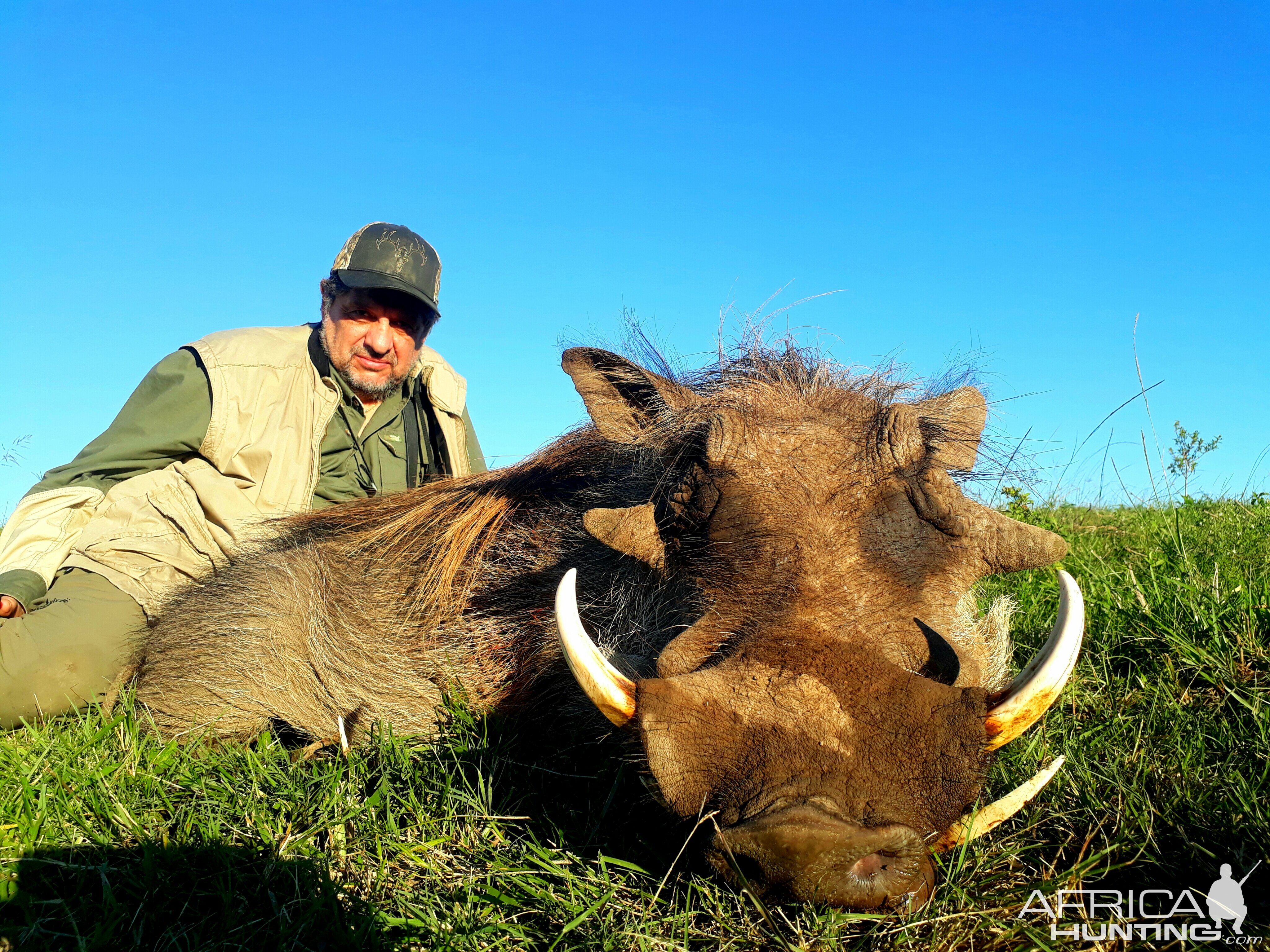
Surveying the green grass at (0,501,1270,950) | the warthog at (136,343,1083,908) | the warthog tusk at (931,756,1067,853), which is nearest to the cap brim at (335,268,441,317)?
the warthog at (136,343,1083,908)

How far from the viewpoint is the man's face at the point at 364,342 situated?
4.60m

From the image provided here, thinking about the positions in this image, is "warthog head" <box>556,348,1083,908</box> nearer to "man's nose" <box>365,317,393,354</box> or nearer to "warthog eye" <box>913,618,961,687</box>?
"warthog eye" <box>913,618,961,687</box>

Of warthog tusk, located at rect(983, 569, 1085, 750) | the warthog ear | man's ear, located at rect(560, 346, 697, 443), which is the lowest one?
warthog tusk, located at rect(983, 569, 1085, 750)

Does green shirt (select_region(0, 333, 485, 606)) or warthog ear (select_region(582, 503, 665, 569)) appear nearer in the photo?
warthog ear (select_region(582, 503, 665, 569))

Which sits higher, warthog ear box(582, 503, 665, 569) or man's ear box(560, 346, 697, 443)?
→ man's ear box(560, 346, 697, 443)

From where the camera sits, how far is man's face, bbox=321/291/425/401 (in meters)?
4.60

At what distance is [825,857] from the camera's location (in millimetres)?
1567

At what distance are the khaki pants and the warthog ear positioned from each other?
8.10ft

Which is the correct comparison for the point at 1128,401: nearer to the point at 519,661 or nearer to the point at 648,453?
the point at 648,453

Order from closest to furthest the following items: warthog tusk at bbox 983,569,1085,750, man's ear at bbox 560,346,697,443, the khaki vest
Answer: warthog tusk at bbox 983,569,1085,750
man's ear at bbox 560,346,697,443
the khaki vest

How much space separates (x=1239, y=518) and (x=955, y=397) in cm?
304

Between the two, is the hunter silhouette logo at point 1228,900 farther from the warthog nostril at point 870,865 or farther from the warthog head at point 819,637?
the warthog nostril at point 870,865

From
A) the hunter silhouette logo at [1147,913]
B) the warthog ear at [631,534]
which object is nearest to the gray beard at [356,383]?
the warthog ear at [631,534]

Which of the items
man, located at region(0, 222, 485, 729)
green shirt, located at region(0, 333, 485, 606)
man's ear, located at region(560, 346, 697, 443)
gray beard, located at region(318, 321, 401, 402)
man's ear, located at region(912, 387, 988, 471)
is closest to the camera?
man's ear, located at region(912, 387, 988, 471)
